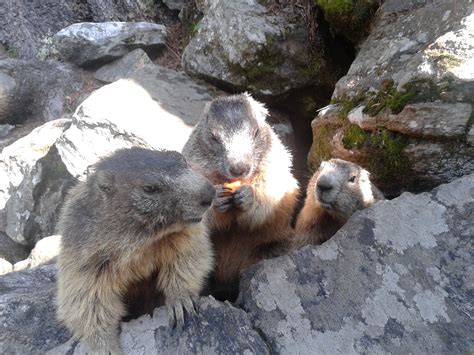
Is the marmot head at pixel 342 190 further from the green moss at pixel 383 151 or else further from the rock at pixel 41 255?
the rock at pixel 41 255

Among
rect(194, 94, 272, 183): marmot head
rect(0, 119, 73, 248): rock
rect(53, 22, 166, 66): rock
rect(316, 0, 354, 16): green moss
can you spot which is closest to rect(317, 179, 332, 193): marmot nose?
rect(194, 94, 272, 183): marmot head

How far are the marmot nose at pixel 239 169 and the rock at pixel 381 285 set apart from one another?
899 millimetres

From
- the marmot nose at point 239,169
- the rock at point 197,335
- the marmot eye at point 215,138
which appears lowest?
the rock at point 197,335

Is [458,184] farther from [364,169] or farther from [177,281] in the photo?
[177,281]

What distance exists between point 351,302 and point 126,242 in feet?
5.60

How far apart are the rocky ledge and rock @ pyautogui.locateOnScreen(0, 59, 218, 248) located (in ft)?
11.0

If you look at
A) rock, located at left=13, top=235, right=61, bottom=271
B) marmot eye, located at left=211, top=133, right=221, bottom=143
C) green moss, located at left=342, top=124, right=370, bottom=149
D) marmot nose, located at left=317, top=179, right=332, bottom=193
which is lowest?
→ rock, located at left=13, top=235, right=61, bottom=271

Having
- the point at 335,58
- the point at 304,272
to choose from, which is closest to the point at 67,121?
the point at 335,58

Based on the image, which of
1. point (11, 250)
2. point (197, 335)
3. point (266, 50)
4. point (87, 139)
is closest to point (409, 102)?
point (266, 50)

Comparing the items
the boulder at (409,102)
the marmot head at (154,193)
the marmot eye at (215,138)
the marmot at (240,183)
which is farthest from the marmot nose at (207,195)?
the boulder at (409,102)

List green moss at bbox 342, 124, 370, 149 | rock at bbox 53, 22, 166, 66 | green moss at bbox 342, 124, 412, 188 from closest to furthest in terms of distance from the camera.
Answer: green moss at bbox 342, 124, 412, 188, green moss at bbox 342, 124, 370, 149, rock at bbox 53, 22, 166, 66

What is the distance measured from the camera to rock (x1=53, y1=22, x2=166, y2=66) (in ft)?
34.4

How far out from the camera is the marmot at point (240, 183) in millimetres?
4523

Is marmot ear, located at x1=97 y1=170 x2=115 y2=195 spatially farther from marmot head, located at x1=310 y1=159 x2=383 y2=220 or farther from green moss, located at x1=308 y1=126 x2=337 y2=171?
green moss, located at x1=308 y1=126 x2=337 y2=171
